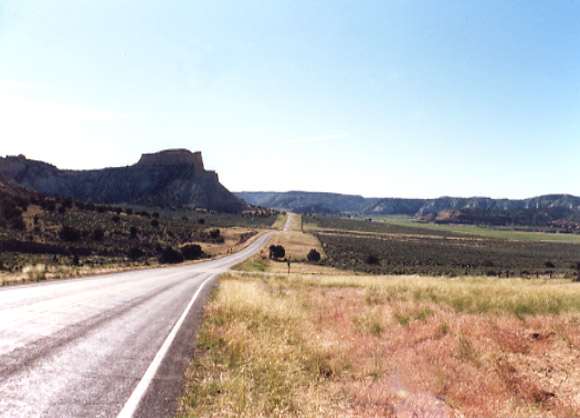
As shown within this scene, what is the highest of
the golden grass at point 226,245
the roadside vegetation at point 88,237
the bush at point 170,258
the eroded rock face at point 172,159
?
the eroded rock face at point 172,159

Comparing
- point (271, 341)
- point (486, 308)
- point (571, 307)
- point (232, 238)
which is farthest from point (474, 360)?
point (232, 238)

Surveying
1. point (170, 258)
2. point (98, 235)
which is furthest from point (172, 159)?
point (170, 258)

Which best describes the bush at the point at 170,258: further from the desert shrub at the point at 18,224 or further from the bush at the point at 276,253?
the desert shrub at the point at 18,224

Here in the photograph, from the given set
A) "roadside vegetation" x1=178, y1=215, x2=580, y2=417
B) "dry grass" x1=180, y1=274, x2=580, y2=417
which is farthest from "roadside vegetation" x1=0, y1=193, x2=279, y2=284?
"dry grass" x1=180, y1=274, x2=580, y2=417

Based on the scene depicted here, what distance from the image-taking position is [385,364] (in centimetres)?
566

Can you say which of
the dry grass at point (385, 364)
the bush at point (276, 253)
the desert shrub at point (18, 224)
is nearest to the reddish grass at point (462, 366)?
the dry grass at point (385, 364)

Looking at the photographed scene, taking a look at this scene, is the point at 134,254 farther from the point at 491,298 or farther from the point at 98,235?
the point at 491,298

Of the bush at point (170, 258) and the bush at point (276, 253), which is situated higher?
the bush at point (170, 258)

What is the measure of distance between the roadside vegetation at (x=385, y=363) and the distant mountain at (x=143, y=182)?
146 metres

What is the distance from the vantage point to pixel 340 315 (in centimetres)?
938

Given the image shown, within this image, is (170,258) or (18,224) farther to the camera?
(18,224)

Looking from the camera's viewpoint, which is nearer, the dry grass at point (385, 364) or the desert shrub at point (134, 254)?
the dry grass at point (385, 364)

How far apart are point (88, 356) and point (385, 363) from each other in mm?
5258

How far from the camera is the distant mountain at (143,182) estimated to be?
153625 mm
